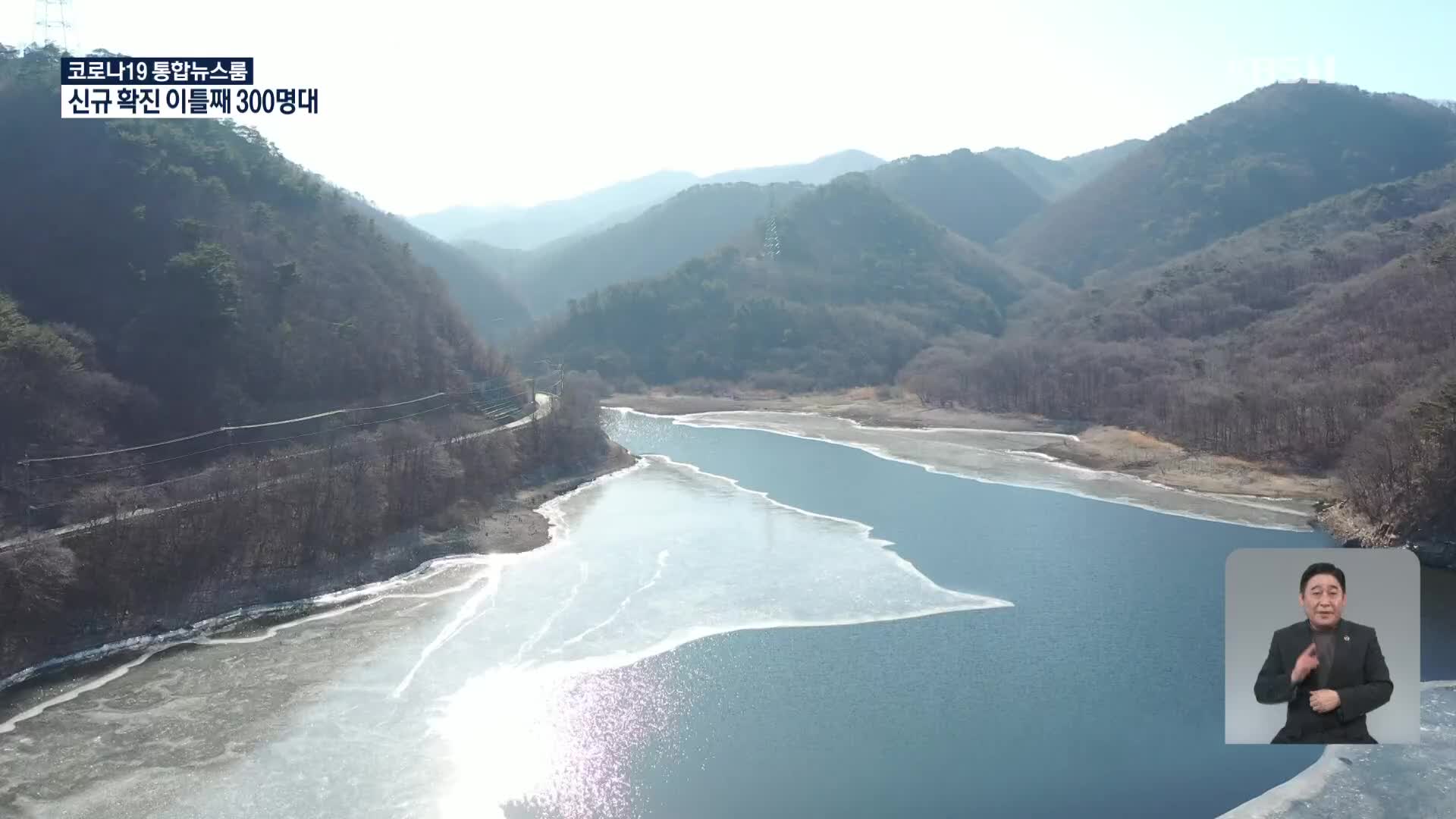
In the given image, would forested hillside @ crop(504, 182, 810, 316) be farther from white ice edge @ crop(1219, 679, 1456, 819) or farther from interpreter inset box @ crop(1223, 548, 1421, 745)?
interpreter inset box @ crop(1223, 548, 1421, 745)

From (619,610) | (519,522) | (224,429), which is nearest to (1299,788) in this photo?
(619,610)

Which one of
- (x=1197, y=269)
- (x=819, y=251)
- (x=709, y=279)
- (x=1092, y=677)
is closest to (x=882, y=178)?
(x=819, y=251)

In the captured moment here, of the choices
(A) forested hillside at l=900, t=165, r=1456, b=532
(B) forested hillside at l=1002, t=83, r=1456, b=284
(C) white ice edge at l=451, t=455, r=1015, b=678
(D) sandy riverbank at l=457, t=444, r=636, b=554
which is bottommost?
(C) white ice edge at l=451, t=455, r=1015, b=678

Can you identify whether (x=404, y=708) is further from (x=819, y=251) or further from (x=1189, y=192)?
(x=1189, y=192)

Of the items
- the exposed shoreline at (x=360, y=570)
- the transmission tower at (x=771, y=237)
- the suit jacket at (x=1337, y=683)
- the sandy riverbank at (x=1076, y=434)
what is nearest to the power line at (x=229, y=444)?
the exposed shoreline at (x=360, y=570)

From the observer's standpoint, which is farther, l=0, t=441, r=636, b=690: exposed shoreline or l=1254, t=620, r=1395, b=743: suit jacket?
l=0, t=441, r=636, b=690: exposed shoreline

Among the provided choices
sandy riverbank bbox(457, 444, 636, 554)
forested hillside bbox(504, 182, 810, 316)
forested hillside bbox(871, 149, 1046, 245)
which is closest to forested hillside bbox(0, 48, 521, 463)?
sandy riverbank bbox(457, 444, 636, 554)

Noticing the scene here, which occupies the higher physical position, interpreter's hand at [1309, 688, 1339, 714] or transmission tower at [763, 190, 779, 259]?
transmission tower at [763, 190, 779, 259]
